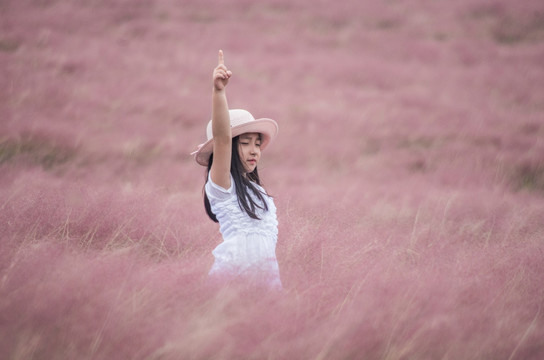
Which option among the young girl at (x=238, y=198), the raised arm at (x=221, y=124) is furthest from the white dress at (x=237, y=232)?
the raised arm at (x=221, y=124)

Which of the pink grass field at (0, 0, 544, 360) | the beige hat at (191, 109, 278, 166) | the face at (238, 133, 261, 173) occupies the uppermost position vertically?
the beige hat at (191, 109, 278, 166)

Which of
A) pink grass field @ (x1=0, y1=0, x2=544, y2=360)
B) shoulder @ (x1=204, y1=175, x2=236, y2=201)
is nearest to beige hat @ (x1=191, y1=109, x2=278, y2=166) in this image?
shoulder @ (x1=204, y1=175, x2=236, y2=201)

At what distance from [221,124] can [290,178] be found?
3.29 meters

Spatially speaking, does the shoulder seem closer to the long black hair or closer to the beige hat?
the long black hair

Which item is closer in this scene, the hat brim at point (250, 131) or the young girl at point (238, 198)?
the young girl at point (238, 198)

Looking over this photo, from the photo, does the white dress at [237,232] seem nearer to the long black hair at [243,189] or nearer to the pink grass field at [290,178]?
the long black hair at [243,189]

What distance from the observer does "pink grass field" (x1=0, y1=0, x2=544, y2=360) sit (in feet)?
4.83

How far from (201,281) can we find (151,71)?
6.83m

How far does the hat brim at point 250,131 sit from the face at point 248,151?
0.16 feet

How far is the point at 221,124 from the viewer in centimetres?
163

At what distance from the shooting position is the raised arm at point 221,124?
160cm

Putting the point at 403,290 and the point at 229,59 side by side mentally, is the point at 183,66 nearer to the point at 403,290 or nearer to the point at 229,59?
the point at 229,59

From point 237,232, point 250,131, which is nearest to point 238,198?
point 237,232

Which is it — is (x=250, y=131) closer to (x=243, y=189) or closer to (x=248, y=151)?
(x=248, y=151)
